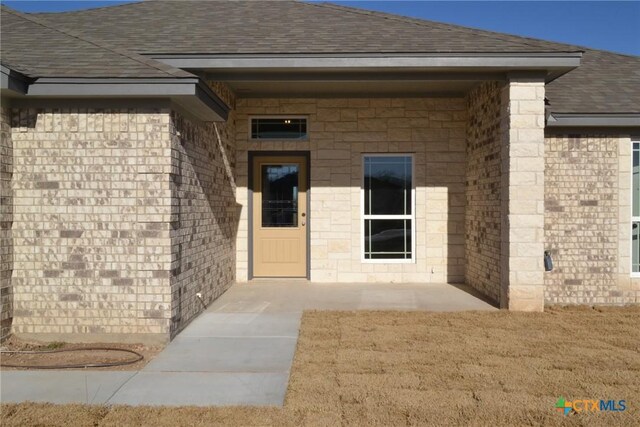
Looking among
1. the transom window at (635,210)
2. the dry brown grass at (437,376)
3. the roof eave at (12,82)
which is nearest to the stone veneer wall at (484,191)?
the dry brown grass at (437,376)

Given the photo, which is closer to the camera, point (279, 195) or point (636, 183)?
point (636, 183)

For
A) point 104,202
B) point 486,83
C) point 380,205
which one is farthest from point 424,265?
point 104,202

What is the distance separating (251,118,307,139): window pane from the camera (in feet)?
30.9

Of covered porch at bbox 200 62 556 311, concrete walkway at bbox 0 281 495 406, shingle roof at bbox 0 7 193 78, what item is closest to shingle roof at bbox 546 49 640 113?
covered porch at bbox 200 62 556 311

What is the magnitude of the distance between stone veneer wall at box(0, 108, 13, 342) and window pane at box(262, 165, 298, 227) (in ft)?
15.4

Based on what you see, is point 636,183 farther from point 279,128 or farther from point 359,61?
point 279,128

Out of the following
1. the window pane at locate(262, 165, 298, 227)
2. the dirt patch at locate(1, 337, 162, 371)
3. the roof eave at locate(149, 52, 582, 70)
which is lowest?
the dirt patch at locate(1, 337, 162, 371)

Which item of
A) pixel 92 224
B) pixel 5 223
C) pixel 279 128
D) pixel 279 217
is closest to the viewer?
pixel 5 223

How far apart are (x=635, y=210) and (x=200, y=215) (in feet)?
22.6

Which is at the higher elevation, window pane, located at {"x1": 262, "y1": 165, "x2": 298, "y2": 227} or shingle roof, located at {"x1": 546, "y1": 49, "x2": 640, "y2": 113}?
shingle roof, located at {"x1": 546, "y1": 49, "x2": 640, "y2": 113}

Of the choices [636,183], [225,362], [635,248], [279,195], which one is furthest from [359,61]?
[635,248]

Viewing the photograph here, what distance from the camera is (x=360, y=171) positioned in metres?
9.29

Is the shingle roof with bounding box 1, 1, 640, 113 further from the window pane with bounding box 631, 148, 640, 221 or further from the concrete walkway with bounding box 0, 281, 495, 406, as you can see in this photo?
the concrete walkway with bounding box 0, 281, 495, 406

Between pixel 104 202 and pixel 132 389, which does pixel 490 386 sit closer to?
pixel 132 389
